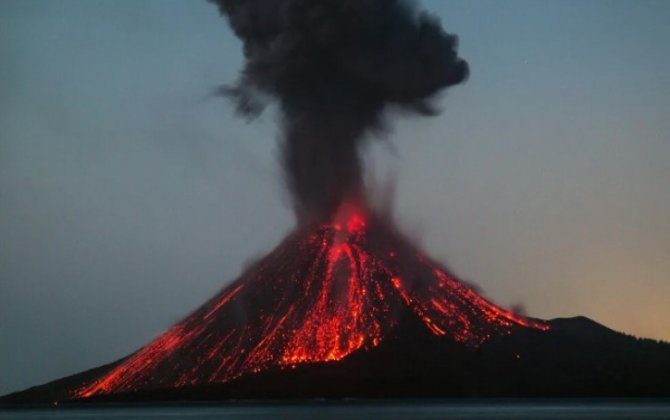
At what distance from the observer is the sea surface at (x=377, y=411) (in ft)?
193

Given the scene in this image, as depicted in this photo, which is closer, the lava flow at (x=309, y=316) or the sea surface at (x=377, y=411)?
the sea surface at (x=377, y=411)

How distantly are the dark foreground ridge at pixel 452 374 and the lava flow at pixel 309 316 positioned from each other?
82 centimetres

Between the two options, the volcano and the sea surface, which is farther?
the volcano

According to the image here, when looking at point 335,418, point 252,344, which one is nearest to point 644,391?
point 252,344

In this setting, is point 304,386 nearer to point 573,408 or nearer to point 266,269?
point 266,269

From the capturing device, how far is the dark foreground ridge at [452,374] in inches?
3120

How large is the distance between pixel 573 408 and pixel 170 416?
21168 millimetres

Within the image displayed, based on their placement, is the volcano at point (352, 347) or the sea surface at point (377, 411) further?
the volcano at point (352, 347)

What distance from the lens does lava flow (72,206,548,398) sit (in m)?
81.2

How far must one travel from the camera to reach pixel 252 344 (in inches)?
3236

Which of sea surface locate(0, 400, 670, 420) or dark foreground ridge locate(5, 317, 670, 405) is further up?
dark foreground ridge locate(5, 317, 670, 405)

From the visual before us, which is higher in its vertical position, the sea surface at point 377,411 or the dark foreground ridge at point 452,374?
the dark foreground ridge at point 452,374

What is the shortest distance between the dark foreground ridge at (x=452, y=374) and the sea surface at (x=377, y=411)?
3.89 meters

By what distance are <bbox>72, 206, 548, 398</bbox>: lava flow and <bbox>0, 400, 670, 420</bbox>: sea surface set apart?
5.43 meters
